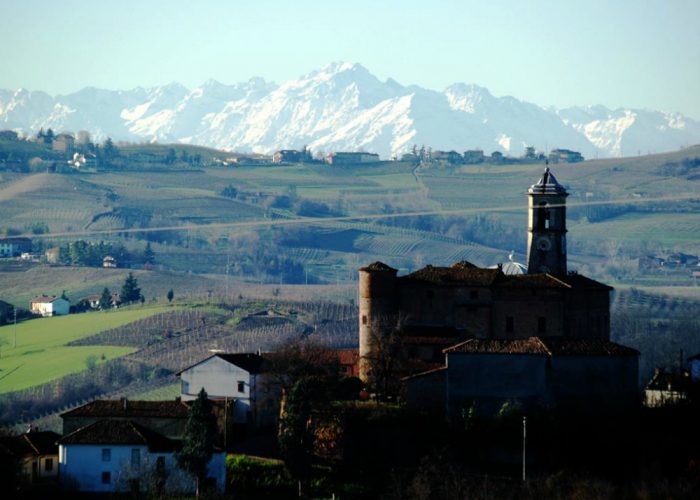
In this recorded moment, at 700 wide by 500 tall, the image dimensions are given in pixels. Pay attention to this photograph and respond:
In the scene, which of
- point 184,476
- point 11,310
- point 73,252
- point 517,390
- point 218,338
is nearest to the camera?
point 184,476

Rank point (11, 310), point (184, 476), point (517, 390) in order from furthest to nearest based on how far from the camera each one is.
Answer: point (11, 310)
point (517, 390)
point (184, 476)

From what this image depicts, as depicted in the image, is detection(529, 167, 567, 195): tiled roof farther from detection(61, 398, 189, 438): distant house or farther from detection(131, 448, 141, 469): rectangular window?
detection(131, 448, 141, 469): rectangular window

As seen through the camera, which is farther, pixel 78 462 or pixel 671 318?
pixel 671 318

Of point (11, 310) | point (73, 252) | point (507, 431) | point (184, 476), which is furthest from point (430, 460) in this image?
point (73, 252)

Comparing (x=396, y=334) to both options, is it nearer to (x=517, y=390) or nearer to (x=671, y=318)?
(x=517, y=390)

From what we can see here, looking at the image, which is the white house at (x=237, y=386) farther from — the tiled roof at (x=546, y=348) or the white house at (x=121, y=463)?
the tiled roof at (x=546, y=348)

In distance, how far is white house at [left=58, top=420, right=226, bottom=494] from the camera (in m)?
57.8

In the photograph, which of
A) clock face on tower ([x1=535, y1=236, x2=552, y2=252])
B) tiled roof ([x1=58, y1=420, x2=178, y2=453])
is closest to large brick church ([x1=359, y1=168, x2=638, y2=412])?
clock face on tower ([x1=535, y1=236, x2=552, y2=252])

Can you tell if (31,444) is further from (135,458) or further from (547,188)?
(547,188)

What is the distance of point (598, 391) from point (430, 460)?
20.2 feet

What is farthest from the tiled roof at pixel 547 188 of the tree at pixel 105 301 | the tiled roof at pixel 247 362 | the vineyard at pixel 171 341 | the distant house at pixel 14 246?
the distant house at pixel 14 246

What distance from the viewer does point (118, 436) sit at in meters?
59.2

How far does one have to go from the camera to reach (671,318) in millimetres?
141250

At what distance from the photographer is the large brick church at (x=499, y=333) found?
61.9 meters
